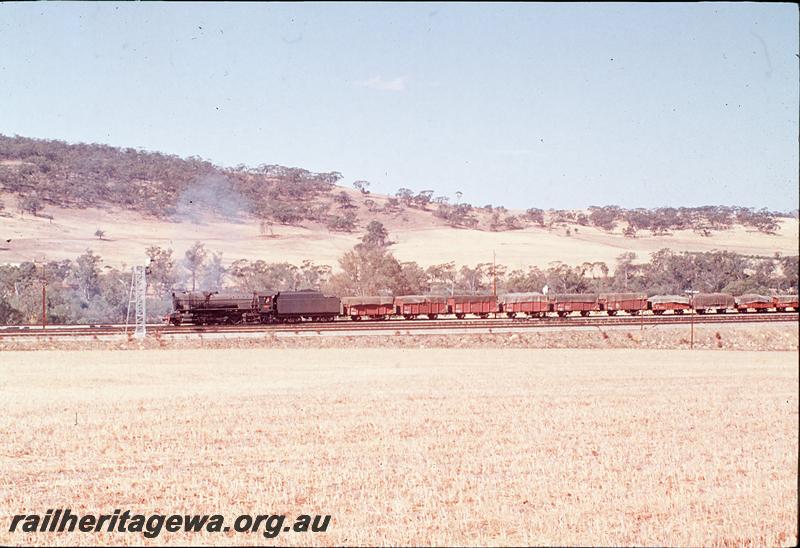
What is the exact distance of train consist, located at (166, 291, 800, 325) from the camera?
6234 centimetres

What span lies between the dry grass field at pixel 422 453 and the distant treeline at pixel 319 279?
142 feet

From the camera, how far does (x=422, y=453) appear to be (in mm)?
19516

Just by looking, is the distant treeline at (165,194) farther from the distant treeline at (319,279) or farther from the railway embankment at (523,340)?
the railway embankment at (523,340)

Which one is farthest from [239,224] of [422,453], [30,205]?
[422,453]

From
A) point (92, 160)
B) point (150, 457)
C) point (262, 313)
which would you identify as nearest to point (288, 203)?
point (92, 160)

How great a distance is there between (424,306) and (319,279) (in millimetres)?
54369

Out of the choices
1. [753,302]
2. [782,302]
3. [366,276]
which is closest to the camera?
[753,302]

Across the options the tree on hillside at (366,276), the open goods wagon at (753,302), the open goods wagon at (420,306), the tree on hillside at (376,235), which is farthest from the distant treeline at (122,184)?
the open goods wagon at (753,302)

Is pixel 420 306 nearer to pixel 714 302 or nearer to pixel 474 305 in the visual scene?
pixel 474 305

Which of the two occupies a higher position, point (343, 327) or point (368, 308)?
point (368, 308)

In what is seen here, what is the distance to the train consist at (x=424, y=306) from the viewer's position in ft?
205

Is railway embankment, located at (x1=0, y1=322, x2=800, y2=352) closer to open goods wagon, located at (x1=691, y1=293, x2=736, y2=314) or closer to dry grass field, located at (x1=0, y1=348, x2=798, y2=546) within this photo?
dry grass field, located at (x1=0, y1=348, x2=798, y2=546)

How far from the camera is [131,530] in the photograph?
12977 millimetres

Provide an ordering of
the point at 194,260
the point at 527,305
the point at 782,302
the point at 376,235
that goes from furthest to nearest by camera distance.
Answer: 1. the point at 376,235
2. the point at 194,260
3. the point at 527,305
4. the point at 782,302
